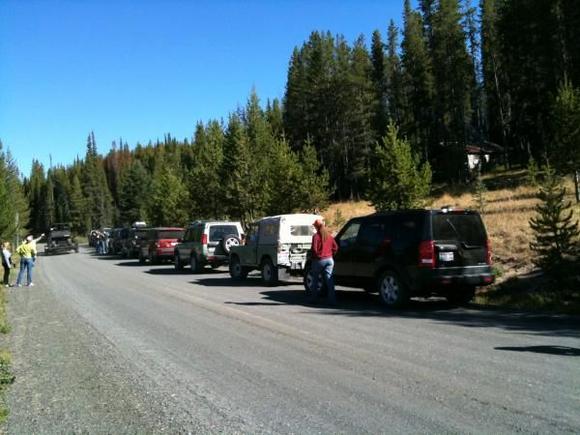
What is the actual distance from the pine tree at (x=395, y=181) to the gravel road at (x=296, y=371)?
17211 mm

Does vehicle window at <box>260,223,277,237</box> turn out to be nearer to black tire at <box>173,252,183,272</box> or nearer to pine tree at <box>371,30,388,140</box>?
black tire at <box>173,252,183,272</box>

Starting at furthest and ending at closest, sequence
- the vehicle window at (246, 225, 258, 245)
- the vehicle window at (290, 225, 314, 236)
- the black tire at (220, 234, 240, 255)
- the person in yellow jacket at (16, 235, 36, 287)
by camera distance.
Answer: the black tire at (220, 234, 240, 255) → the person in yellow jacket at (16, 235, 36, 287) → the vehicle window at (246, 225, 258, 245) → the vehicle window at (290, 225, 314, 236)

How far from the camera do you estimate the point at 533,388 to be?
19.1 feet

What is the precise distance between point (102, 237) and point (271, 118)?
169 ft

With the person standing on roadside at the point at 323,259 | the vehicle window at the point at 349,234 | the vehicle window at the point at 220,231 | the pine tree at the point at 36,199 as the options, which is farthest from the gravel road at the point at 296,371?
the pine tree at the point at 36,199

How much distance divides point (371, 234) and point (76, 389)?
7.65 metres

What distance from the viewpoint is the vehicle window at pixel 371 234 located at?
486 inches

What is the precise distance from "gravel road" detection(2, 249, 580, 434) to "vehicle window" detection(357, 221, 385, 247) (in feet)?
4.60

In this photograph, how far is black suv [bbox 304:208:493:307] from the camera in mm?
11141

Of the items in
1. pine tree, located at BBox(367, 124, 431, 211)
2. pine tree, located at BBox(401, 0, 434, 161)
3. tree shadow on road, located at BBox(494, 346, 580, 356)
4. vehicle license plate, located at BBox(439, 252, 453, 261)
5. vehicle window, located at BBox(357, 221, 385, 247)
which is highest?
pine tree, located at BBox(401, 0, 434, 161)

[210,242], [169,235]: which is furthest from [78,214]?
[210,242]

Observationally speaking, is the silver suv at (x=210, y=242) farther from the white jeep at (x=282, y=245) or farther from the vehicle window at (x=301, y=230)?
the vehicle window at (x=301, y=230)

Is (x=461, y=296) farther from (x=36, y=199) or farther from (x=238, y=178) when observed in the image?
(x=36, y=199)

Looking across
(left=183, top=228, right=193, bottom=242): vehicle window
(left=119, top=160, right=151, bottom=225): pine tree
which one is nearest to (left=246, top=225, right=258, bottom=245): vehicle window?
(left=183, top=228, right=193, bottom=242): vehicle window
